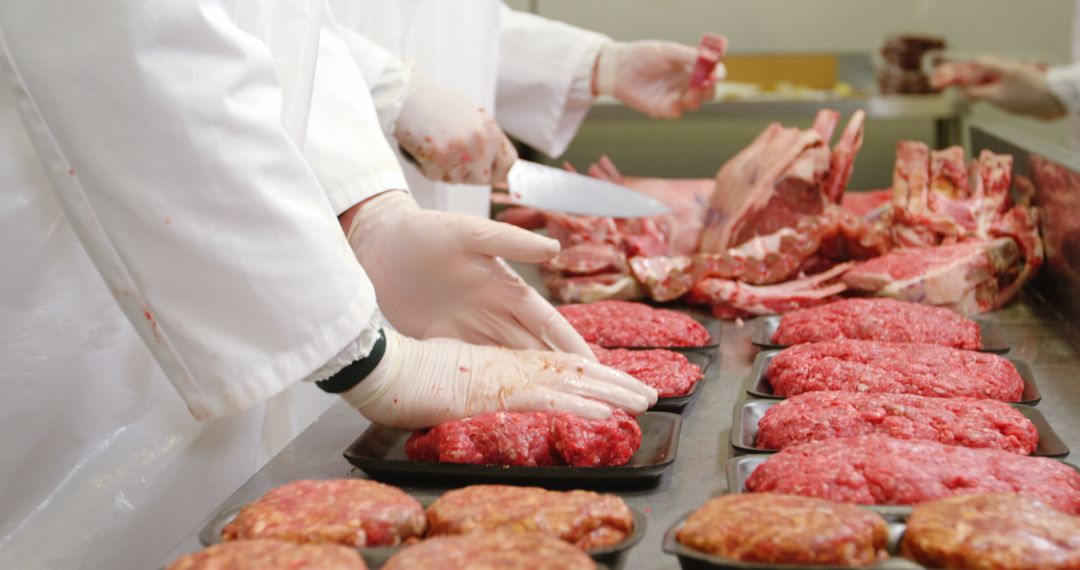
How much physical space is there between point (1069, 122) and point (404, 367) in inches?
179

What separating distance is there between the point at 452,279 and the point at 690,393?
1.61 feet

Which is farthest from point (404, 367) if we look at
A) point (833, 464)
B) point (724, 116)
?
point (724, 116)

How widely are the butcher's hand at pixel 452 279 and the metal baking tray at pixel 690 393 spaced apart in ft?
0.61

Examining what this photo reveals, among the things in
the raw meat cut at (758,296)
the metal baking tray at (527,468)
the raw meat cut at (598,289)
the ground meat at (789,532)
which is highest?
the ground meat at (789,532)

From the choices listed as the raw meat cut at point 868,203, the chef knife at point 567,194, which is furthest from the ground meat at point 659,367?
the raw meat cut at point 868,203

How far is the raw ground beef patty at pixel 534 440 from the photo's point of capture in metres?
1.60

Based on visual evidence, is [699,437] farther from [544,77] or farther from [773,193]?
[544,77]

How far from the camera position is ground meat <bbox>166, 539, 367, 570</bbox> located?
3.85 ft

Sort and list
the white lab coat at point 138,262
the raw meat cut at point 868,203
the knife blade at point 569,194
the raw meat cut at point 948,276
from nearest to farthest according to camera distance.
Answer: the white lab coat at point 138,262, the raw meat cut at point 948,276, the knife blade at point 569,194, the raw meat cut at point 868,203

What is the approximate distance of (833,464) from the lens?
4.80ft

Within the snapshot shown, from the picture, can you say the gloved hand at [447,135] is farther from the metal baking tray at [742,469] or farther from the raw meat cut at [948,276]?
the metal baking tray at [742,469]

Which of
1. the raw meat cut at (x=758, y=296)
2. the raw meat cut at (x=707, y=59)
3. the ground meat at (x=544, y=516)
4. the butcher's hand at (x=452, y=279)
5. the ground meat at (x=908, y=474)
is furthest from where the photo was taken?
the raw meat cut at (x=707, y=59)

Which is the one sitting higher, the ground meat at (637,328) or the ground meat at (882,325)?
the ground meat at (882,325)

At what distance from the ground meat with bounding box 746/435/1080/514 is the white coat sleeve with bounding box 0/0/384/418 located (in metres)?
0.69
